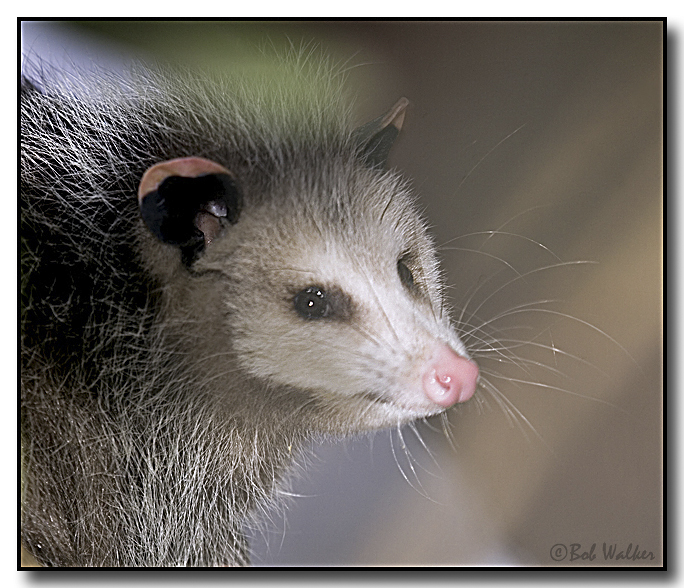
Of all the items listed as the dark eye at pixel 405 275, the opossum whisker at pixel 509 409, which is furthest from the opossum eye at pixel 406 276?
the opossum whisker at pixel 509 409

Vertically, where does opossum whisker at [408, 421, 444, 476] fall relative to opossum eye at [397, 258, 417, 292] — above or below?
below

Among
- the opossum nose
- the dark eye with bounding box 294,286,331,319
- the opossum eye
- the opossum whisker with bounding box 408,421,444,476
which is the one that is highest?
the opossum eye

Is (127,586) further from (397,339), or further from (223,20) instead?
(223,20)

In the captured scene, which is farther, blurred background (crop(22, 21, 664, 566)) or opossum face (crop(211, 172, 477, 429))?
blurred background (crop(22, 21, 664, 566))

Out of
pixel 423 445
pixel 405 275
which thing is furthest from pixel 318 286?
pixel 423 445

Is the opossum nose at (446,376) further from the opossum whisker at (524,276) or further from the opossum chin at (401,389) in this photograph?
the opossum whisker at (524,276)

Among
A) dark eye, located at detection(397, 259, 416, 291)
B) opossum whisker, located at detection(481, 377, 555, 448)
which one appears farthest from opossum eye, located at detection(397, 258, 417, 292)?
opossum whisker, located at detection(481, 377, 555, 448)

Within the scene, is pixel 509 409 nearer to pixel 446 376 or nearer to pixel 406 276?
pixel 446 376

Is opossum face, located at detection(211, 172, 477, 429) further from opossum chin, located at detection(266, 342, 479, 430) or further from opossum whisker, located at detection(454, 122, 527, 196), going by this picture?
opossum whisker, located at detection(454, 122, 527, 196)
